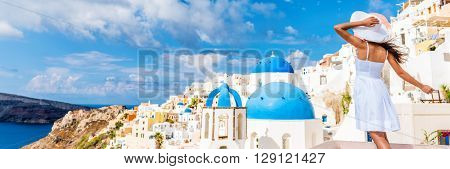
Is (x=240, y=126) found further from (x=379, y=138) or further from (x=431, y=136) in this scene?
(x=379, y=138)

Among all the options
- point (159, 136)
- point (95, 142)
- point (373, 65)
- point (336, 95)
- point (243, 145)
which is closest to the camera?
point (373, 65)

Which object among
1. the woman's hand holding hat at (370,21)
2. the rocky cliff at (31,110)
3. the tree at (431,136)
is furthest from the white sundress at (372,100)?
the rocky cliff at (31,110)

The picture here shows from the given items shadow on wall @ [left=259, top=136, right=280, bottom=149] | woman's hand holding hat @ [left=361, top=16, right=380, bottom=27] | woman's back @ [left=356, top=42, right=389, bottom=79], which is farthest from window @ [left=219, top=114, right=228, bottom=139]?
woman's hand holding hat @ [left=361, top=16, right=380, bottom=27]

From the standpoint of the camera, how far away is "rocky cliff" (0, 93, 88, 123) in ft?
123

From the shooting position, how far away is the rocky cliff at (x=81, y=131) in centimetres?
3681

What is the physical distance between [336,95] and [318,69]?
18.9 ft

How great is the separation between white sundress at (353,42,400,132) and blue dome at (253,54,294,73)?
9616 millimetres

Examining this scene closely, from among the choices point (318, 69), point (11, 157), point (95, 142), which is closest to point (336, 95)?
point (318, 69)

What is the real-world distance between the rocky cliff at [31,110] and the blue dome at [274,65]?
113 feet

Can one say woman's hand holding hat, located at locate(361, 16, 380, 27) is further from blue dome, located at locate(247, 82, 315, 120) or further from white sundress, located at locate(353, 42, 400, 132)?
blue dome, located at locate(247, 82, 315, 120)

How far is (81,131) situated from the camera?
42.2m

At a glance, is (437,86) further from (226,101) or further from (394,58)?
(394,58)

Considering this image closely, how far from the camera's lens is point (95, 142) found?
36344 mm

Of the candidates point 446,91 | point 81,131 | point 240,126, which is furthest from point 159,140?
point 81,131
